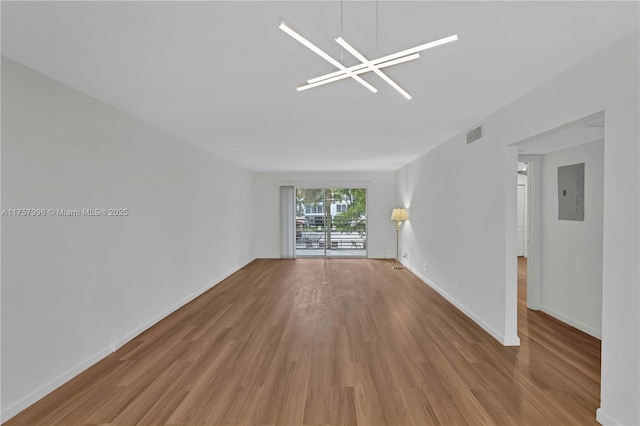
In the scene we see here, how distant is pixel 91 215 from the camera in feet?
9.05

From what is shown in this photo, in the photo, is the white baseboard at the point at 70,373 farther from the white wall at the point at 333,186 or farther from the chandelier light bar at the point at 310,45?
the white wall at the point at 333,186

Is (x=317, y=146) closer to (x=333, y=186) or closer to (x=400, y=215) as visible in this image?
(x=400, y=215)

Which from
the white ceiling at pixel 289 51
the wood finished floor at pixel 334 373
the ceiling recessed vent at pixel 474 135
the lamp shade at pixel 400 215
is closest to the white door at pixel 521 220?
the lamp shade at pixel 400 215

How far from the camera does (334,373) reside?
257 cm

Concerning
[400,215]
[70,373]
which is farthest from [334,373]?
[400,215]

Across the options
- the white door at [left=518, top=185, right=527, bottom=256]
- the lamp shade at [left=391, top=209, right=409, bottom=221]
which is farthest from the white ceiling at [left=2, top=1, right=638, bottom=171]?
the white door at [left=518, top=185, right=527, bottom=256]

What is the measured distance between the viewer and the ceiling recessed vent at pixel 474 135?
3.59 meters

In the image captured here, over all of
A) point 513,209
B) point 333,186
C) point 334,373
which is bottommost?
point 334,373

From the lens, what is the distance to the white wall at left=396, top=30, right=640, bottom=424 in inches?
70.7

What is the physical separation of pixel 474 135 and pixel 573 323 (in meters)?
2.50

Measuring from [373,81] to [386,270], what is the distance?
16.9 feet

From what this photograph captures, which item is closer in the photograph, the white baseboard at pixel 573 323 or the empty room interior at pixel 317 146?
the empty room interior at pixel 317 146

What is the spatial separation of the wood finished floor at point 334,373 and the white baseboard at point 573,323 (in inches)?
3.7

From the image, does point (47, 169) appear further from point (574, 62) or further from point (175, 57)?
point (574, 62)
